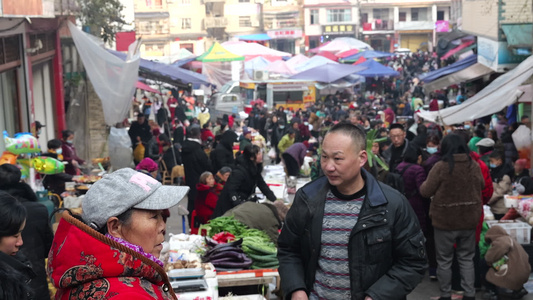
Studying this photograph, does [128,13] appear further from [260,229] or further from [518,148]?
[260,229]

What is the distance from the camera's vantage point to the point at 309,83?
30.1 meters

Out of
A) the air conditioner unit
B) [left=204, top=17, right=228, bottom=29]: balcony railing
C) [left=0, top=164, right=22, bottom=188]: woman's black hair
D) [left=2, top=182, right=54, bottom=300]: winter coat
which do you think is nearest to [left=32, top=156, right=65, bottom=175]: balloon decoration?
[left=0, top=164, right=22, bottom=188]: woman's black hair

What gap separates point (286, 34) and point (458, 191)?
6183 cm

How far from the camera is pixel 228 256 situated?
21.2 ft

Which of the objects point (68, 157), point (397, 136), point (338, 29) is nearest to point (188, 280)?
point (397, 136)

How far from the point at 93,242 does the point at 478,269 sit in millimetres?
6519

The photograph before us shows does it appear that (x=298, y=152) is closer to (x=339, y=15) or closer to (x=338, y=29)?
(x=338, y=29)

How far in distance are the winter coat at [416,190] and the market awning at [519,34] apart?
884 cm

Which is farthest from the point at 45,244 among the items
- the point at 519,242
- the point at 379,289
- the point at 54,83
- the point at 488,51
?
the point at 488,51

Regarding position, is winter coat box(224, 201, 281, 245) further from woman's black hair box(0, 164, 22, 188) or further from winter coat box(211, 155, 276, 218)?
woman's black hair box(0, 164, 22, 188)

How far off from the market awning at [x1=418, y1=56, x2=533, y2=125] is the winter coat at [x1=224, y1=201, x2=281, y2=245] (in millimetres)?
5483

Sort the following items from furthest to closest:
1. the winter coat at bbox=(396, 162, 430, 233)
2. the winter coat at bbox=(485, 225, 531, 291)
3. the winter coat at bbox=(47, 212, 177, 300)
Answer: the winter coat at bbox=(396, 162, 430, 233), the winter coat at bbox=(485, 225, 531, 291), the winter coat at bbox=(47, 212, 177, 300)

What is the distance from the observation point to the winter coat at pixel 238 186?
8.46 metres

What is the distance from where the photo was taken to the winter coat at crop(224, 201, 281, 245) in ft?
24.5
